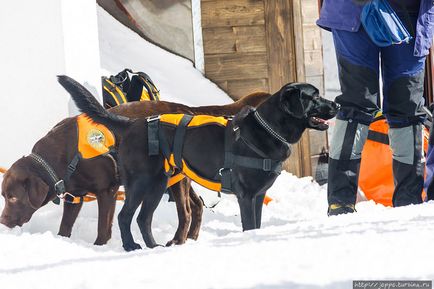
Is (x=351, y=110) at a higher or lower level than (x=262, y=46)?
lower

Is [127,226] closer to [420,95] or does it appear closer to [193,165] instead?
[193,165]

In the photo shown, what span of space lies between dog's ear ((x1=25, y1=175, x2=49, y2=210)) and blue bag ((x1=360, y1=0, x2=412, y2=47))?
1841 millimetres

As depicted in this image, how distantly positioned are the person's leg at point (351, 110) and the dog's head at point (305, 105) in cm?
7

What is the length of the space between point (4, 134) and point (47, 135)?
0.51 meters

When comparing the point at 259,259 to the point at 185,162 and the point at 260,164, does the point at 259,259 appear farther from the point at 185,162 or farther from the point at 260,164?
the point at 185,162

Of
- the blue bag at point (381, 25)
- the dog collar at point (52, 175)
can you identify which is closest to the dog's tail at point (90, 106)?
the dog collar at point (52, 175)

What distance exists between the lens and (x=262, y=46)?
25.7 feet

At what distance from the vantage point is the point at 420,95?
4.21m

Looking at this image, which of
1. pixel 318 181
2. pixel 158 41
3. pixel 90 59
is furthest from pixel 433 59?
pixel 90 59

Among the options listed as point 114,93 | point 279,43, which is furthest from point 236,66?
point 114,93

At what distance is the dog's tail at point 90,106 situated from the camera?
4.37 meters

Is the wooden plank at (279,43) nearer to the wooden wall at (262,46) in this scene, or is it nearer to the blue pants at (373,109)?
the wooden wall at (262,46)

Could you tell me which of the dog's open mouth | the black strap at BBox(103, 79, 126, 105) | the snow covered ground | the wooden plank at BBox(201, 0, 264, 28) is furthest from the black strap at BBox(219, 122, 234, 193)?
the wooden plank at BBox(201, 0, 264, 28)

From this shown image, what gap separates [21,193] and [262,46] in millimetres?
3771
